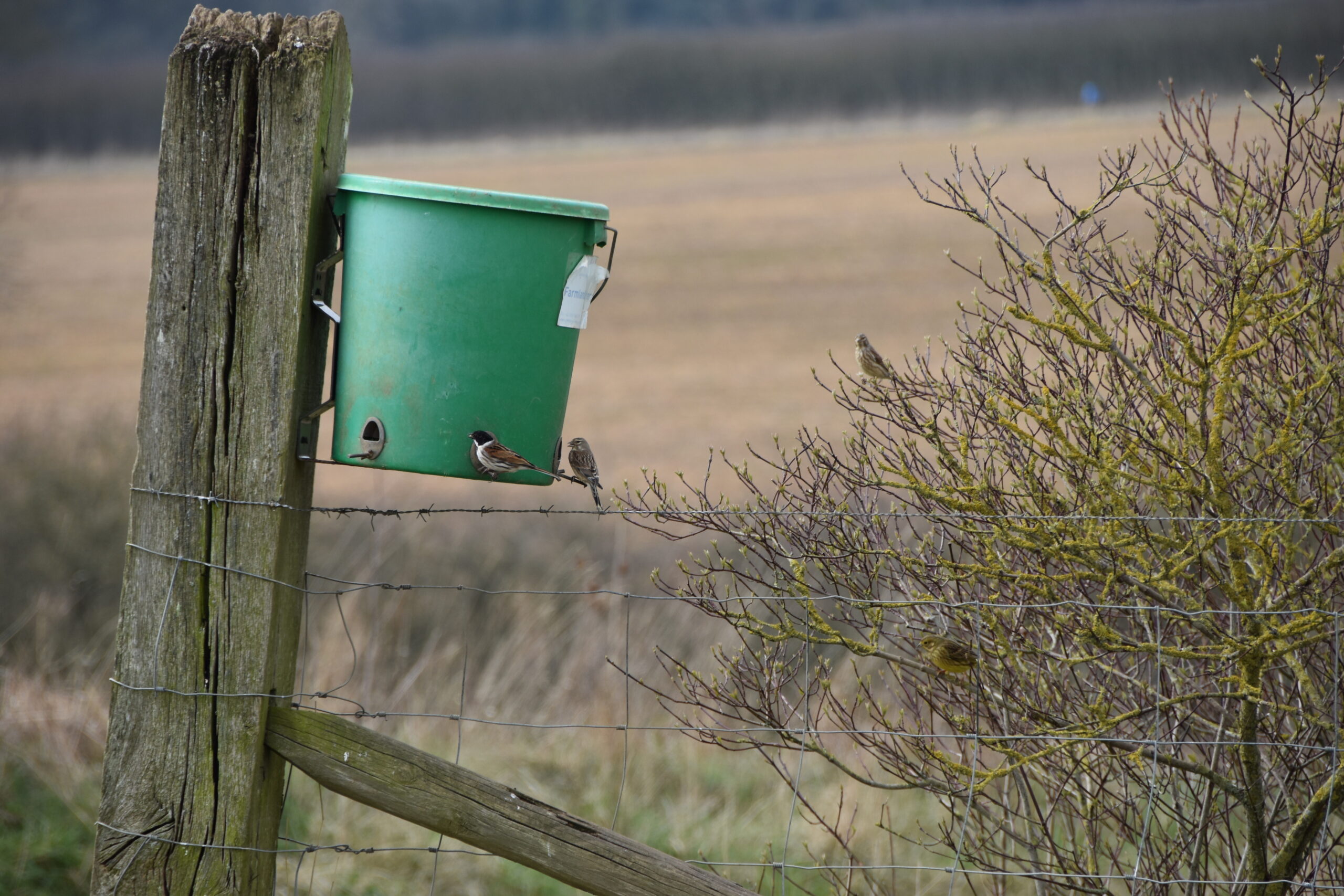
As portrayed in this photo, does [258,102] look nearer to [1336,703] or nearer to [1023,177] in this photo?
[1336,703]

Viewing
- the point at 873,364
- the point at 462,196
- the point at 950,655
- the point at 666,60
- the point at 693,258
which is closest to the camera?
the point at 462,196

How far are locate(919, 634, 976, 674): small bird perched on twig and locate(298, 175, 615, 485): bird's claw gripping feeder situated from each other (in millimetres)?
991

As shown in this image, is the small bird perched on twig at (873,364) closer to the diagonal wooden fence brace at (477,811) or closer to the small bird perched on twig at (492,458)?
the small bird perched on twig at (492,458)

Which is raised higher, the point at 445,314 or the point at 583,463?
the point at 445,314

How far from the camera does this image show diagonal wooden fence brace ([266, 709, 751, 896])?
2.10m

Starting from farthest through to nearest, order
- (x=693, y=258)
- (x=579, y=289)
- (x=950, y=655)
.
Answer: (x=693, y=258) → (x=950, y=655) → (x=579, y=289)

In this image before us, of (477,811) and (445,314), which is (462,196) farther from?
(477,811)

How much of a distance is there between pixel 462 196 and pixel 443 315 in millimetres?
227

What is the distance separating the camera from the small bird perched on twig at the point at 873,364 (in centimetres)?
281

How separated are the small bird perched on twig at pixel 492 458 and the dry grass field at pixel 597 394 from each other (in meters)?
0.50

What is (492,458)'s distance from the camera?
216 centimetres

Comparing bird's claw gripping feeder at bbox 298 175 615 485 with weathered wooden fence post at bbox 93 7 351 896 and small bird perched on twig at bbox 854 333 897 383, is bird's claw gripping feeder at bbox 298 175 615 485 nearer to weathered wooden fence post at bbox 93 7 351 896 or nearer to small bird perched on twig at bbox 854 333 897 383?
weathered wooden fence post at bbox 93 7 351 896

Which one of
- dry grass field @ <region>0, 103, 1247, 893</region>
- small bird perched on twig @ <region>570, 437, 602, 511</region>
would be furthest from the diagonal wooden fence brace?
small bird perched on twig @ <region>570, 437, 602, 511</region>

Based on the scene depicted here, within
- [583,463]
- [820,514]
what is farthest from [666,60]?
[820,514]
